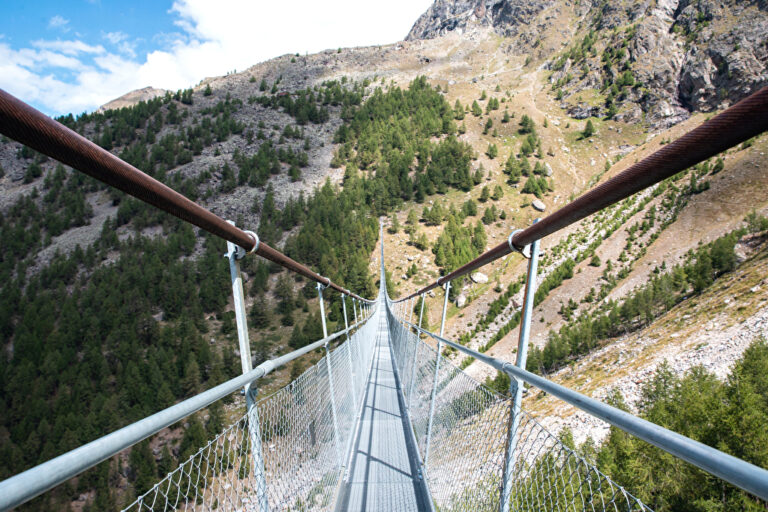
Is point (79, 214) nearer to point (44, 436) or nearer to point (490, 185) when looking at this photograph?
point (44, 436)

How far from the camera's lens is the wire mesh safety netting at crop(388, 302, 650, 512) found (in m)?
1.00

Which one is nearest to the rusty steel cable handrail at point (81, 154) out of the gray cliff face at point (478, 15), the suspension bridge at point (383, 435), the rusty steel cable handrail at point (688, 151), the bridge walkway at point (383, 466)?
the suspension bridge at point (383, 435)

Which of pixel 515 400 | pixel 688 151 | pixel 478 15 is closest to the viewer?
pixel 688 151

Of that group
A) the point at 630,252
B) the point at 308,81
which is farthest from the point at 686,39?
the point at 308,81

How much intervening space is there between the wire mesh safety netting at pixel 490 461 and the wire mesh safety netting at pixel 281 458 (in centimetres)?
77

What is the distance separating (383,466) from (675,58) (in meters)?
78.7

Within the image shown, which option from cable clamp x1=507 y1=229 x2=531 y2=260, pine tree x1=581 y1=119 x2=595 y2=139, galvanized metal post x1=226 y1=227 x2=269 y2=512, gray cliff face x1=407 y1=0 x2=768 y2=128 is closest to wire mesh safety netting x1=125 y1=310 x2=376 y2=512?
galvanized metal post x1=226 y1=227 x2=269 y2=512

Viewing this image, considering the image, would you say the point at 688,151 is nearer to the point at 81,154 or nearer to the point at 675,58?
the point at 81,154

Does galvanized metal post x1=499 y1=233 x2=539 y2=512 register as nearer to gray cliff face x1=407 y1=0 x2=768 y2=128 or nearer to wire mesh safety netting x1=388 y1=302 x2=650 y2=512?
wire mesh safety netting x1=388 y1=302 x2=650 y2=512

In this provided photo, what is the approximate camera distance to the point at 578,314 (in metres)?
24.5

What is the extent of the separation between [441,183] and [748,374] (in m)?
47.1

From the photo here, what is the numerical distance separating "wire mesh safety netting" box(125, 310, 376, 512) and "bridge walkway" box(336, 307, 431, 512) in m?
0.19

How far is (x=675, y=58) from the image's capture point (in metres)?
59.5

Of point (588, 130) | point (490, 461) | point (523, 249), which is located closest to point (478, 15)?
point (588, 130)
